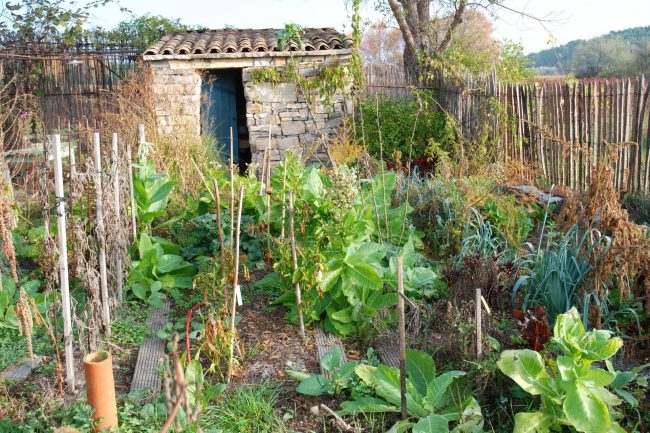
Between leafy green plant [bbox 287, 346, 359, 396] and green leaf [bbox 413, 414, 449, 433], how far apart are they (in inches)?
22.8

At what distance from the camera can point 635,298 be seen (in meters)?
4.29

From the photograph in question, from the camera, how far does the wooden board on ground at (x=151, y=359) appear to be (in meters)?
3.75

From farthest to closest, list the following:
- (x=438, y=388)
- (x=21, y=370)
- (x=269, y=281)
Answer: (x=269, y=281)
(x=21, y=370)
(x=438, y=388)

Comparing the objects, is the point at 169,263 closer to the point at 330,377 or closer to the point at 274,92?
the point at 330,377

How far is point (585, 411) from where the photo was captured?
3.05 meters

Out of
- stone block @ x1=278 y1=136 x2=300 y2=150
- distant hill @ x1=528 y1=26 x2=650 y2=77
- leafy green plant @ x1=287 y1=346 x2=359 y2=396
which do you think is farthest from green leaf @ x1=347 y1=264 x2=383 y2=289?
distant hill @ x1=528 y1=26 x2=650 y2=77

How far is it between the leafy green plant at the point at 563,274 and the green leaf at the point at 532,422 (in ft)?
3.55

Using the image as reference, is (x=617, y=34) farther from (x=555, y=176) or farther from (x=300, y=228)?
(x=300, y=228)

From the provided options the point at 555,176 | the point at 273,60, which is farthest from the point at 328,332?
the point at 273,60

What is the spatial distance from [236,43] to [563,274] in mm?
9362

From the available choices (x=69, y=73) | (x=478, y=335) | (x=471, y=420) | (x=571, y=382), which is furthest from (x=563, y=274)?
(x=69, y=73)

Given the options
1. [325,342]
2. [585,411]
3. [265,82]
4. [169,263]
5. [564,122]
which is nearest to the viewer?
[585,411]

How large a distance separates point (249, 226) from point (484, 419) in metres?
2.51

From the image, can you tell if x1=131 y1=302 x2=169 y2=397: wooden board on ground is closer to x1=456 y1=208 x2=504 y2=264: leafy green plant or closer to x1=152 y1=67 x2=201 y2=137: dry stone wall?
x1=456 y1=208 x2=504 y2=264: leafy green plant
